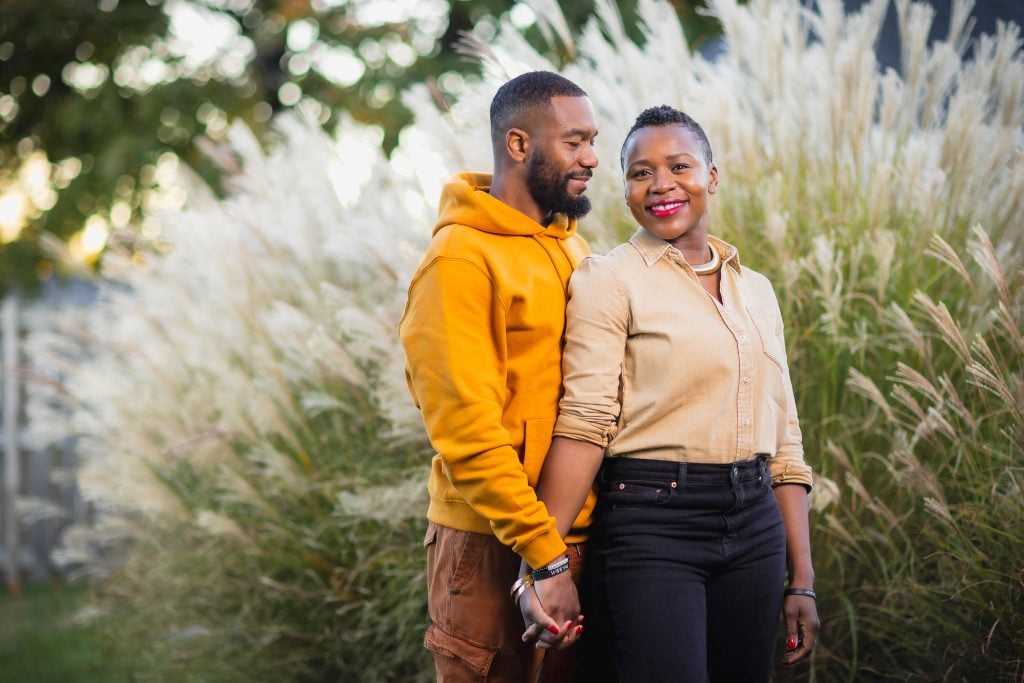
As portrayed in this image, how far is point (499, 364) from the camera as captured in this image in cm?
179

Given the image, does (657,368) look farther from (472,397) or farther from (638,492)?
(472,397)

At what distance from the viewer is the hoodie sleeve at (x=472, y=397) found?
171cm

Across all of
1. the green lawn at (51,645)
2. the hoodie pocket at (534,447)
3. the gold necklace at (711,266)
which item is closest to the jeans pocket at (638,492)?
the hoodie pocket at (534,447)

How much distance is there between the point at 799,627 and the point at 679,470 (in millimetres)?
476

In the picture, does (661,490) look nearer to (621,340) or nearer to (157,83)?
(621,340)

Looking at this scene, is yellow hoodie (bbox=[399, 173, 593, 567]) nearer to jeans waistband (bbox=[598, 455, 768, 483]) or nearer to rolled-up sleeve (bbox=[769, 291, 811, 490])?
jeans waistband (bbox=[598, 455, 768, 483])

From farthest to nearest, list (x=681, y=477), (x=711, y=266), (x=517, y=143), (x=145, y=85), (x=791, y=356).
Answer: (x=145, y=85), (x=791, y=356), (x=711, y=266), (x=517, y=143), (x=681, y=477)

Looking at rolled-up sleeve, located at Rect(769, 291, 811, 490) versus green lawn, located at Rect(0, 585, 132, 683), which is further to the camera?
green lawn, located at Rect(0, 585, 132, 683)

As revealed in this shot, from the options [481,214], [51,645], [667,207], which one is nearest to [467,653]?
[481,214]

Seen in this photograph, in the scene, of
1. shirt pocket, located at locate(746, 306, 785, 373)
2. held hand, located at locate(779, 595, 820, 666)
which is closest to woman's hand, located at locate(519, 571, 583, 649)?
held hand, located at locate(779, 595, 820, 666)

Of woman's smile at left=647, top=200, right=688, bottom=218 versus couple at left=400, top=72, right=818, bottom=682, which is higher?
woman's smile at left=647, top=200, right=688, bottom=218

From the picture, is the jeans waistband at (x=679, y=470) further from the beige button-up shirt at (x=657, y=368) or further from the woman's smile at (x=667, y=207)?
the woman's smile at (x=667, y=207)

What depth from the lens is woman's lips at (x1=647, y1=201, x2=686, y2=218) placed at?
190cm

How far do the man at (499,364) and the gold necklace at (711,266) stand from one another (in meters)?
0.26
